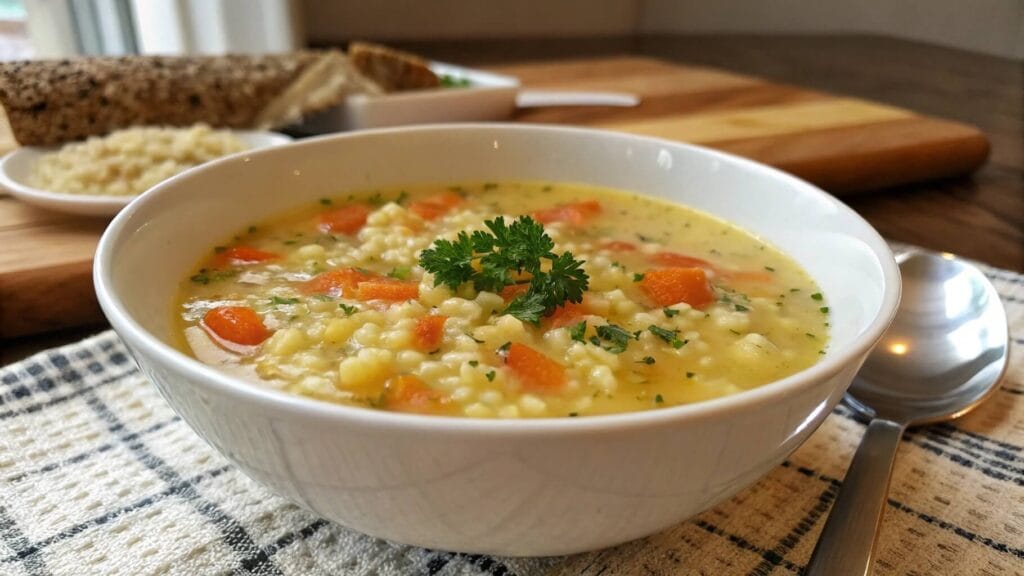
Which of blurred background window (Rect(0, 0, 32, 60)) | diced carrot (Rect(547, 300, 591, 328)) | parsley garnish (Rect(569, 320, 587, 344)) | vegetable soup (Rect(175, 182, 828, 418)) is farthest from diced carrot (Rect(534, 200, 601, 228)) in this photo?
blurred background window (Rect(0, 0, 32, 60))

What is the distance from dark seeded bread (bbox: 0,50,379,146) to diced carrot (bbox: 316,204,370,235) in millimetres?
1327

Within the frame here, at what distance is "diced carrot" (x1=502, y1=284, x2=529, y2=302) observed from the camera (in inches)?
61.2

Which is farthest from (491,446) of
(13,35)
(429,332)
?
(13,35)

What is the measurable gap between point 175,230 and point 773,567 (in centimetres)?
121

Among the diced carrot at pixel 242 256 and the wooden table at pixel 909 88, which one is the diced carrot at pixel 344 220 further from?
the wooden table at pixel 909 88

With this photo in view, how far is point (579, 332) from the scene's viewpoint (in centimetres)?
142

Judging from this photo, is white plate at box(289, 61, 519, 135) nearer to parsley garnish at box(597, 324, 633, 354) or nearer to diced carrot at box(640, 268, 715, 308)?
diced carrot at box(640, 268, 715, 308)

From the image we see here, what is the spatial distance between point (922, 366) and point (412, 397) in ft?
3.61

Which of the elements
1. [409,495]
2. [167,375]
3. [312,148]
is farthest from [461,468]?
[312,148]

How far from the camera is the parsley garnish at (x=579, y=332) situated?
55.4 inches

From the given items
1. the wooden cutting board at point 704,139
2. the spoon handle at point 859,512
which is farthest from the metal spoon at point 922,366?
the wooden cutting board at point 704,139

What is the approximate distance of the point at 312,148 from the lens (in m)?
1.97

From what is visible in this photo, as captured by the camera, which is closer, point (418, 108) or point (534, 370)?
point (534, 370)

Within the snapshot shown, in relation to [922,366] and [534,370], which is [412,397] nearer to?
[534,370]
